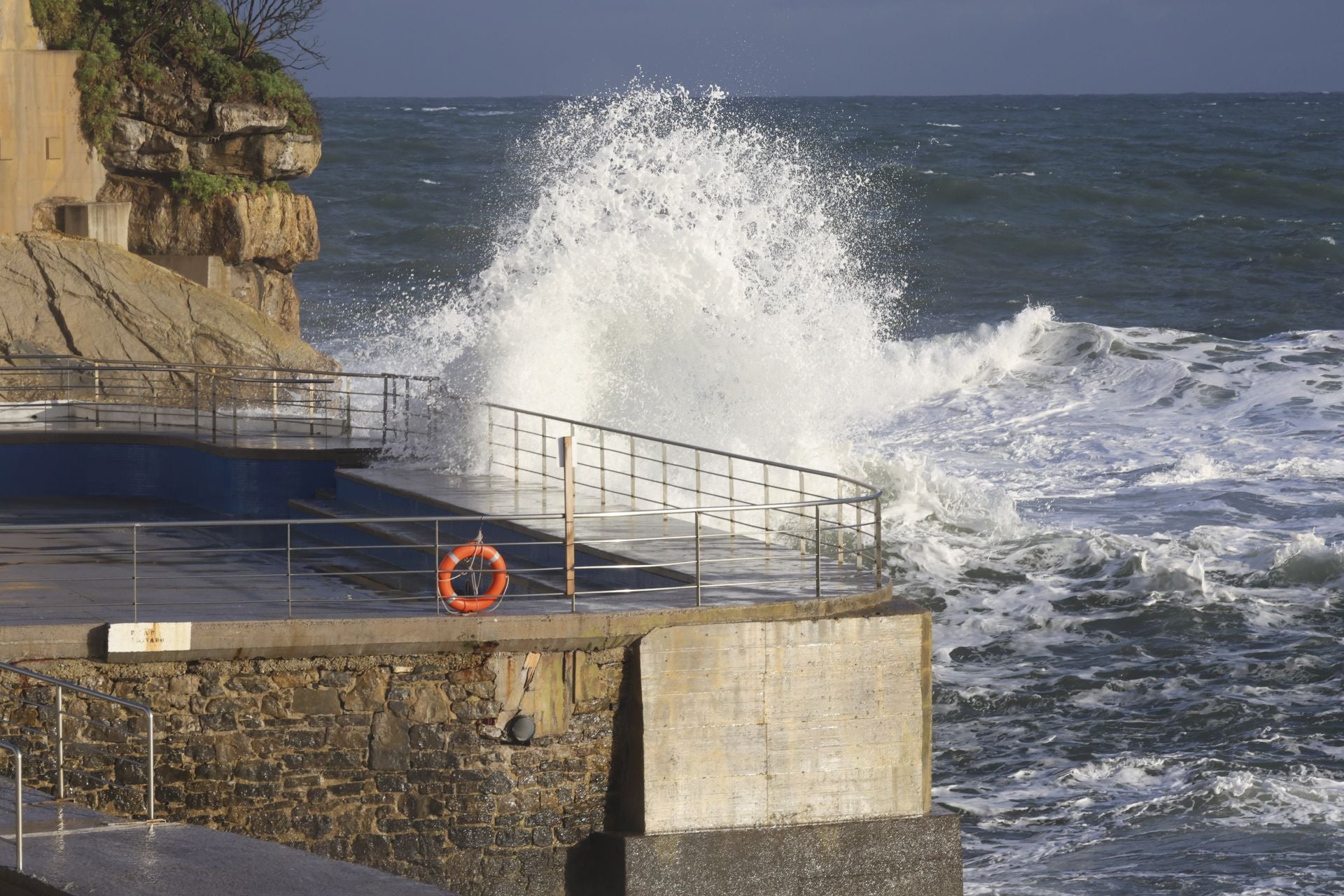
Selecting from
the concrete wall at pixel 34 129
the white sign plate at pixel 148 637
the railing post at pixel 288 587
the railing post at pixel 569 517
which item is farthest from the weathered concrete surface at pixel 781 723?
the concrete wall at pixel 34 129

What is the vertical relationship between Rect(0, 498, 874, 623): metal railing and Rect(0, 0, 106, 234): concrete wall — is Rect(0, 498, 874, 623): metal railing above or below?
below

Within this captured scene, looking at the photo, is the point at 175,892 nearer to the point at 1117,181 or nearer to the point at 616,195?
the point at 616,195

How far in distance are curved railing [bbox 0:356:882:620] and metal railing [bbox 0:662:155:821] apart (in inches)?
29.7

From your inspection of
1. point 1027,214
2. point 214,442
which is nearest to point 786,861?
point 214,442

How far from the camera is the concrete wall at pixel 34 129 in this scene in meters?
18.4

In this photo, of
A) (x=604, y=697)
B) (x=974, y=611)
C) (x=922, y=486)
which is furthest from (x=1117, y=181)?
(x=604, y=697)

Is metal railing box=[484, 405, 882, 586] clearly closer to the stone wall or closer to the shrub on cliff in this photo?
the stone wall

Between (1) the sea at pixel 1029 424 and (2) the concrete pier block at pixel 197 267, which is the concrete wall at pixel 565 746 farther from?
(2) the concrete pier block at pixel 197 267

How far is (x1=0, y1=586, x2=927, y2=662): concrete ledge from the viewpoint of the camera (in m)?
8.33

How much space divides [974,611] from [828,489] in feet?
10.2

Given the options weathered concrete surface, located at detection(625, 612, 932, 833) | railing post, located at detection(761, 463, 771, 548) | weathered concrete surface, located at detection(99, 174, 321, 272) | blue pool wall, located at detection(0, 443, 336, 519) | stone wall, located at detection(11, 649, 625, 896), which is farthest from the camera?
weathered concrete surface, located at detection(99, 174, 321, 272)

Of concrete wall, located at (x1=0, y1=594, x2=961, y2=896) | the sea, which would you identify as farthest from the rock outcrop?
concrete wall, located at (x1=0, y1=594, x2=961, y2=896)

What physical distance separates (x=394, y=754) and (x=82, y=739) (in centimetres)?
145

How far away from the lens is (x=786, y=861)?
8.92m
